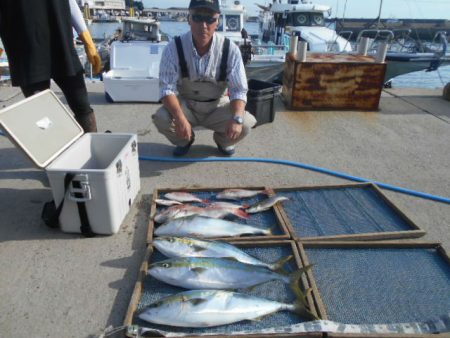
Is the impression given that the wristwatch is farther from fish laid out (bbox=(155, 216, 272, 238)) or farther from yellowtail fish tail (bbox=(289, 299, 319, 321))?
yellowtail fish tail (bbox=(289, 299, 319, 321))

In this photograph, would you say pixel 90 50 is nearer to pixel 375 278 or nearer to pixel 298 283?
pixel 298 283

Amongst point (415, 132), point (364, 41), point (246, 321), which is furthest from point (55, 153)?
point (364, 41)

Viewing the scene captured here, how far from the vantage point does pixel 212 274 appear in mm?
2012

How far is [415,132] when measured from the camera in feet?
16.7

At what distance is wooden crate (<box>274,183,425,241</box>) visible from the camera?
2.59 metres

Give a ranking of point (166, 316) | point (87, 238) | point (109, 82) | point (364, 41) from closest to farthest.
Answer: point (166, 316) < point (87, 238) < point (109, 82) < point (364, 41)

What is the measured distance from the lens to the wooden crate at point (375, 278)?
76.6 inches

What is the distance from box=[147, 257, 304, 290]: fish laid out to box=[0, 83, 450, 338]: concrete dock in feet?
1.04

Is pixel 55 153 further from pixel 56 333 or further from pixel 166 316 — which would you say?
pixel 166 316

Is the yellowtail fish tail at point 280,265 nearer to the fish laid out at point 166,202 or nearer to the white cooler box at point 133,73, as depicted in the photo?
the fish laid out at point 166,202

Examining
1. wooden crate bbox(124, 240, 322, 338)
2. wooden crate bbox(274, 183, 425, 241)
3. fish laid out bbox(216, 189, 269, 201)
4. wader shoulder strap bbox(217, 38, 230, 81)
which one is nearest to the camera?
wooden crate bbox(124, 240, 322, 338)

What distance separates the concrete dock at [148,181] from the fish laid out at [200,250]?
29cm

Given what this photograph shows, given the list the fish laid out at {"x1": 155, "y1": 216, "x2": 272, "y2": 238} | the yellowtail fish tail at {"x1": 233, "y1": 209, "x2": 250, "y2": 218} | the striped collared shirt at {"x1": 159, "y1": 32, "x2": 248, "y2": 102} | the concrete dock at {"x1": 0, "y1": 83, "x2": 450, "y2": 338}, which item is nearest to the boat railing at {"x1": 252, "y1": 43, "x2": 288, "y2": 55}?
the concrete dock at {"x1": 0, "y1": 83, "x2": 450, "y2": 338}

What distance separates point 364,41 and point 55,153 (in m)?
6.38
